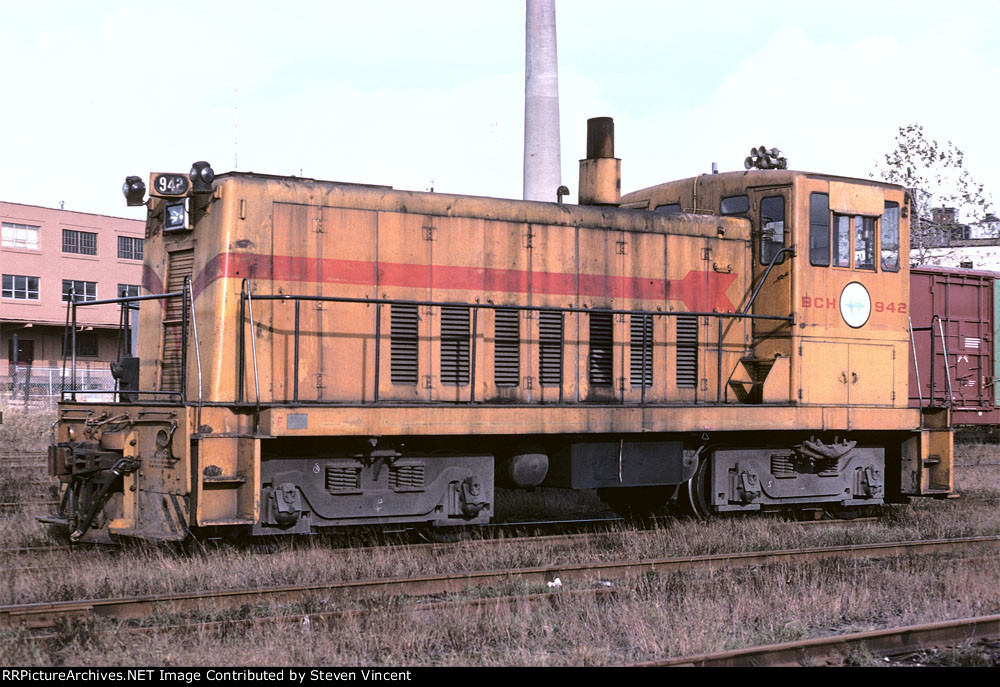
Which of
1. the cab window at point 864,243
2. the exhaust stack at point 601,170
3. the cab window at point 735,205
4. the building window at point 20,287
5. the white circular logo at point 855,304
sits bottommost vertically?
the white circular logo at point 855,304

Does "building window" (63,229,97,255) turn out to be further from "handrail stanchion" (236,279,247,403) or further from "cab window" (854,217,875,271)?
"cab window" (854,217,875,271)

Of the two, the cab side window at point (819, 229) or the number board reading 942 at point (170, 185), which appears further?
the cab side window at point (819, 229)

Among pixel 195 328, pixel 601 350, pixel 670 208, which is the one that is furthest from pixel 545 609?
pixel 670 208

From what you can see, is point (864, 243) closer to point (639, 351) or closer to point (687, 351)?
point (687, 351)

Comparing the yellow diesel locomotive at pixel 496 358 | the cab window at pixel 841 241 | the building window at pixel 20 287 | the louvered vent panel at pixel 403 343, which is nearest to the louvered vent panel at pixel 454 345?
the yellow diesel locomotive at pixel 496 358

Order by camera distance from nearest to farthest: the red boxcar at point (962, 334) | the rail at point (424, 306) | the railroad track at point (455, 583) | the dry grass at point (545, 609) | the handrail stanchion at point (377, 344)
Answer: the dry grass at point (545, 609) < the railroad track at point (455, 583) < the rail at point (424, 306) < the handrail stanchion at point (377, 344) < the red boxcar at point (962, 334)

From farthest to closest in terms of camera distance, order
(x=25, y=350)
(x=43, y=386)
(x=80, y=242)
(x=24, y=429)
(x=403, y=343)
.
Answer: (x=80, y=242) → (x=25, y=350) → (x=43, y=386) → (x=24, y=429) → (x=403, y=343)

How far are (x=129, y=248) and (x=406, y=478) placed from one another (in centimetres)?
4847

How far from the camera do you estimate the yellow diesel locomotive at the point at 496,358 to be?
8.60 meters

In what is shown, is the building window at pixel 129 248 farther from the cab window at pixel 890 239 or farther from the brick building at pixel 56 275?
the cab window at pixel 890 239

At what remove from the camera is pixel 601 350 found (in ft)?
33.7

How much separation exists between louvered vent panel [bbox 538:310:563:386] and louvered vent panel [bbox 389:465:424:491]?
1.53 meters

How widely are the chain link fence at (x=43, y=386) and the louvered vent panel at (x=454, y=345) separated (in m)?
16.6
